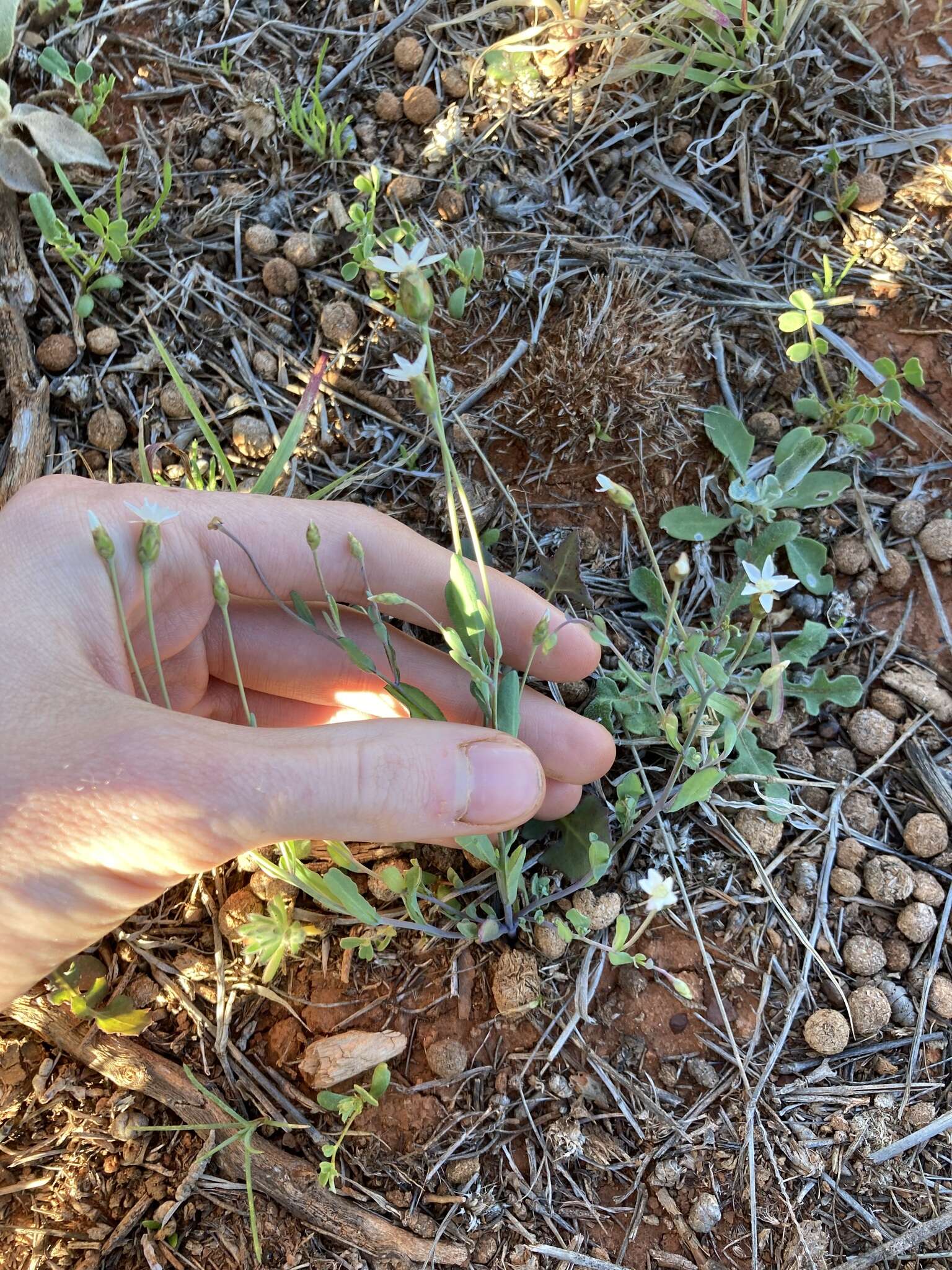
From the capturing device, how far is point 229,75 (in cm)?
256

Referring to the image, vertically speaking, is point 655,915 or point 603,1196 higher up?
point 655,915

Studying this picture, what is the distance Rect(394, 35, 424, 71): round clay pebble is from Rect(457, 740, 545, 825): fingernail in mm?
1998

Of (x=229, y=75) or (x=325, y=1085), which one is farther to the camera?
(x=229, y=75)

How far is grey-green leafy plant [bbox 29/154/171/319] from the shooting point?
2.27 m

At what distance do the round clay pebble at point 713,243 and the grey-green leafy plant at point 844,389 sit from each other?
0.23 meters

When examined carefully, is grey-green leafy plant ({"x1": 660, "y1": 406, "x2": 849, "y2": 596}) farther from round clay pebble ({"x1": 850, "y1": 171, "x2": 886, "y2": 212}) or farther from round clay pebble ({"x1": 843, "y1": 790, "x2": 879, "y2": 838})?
round clay pebble ({"x1": 850, "y1": 171, "x2": 886, "y2": 212})

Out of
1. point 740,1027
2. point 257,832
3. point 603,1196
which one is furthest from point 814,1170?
point 257,832

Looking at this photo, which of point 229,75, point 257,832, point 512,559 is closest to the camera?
point 257,832

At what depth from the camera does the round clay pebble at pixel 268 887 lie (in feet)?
6.30

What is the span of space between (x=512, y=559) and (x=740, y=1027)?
1115 mm

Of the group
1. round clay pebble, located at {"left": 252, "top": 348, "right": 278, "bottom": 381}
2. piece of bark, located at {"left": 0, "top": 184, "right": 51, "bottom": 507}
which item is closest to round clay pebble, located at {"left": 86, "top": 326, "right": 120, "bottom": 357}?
piece of bark, located at {"left": 0, "top": 184, "right": 51, "bottom": 507}

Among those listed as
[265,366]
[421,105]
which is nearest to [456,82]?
[421,105]

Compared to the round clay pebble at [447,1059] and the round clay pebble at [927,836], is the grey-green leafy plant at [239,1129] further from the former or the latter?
the round clay pebble at [927,836]

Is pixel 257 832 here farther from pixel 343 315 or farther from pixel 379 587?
pixel 343 315
